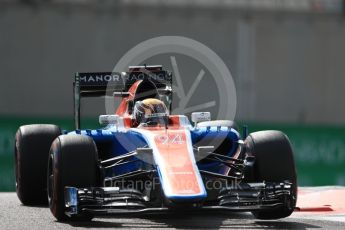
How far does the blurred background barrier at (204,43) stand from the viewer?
39.3m

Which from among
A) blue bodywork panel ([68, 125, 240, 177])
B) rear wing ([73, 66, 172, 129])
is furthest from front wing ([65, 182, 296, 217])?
rear wing ([73, 66, 172, 129])

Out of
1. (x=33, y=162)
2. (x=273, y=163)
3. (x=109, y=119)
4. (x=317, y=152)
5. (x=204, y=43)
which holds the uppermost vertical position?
(x=204, y=43)

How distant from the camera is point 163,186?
11266mm

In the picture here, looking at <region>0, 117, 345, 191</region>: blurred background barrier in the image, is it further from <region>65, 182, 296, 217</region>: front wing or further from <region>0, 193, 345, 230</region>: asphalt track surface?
<region>65, 182, 296, 217</region>: front wing

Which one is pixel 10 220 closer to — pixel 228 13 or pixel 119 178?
pixel 119 178

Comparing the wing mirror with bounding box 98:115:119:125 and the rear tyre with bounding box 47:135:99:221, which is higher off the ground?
the wing mirror with bounding box 98:115:119:125

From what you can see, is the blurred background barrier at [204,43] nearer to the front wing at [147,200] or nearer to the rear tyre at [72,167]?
the rear tyre at [72,167]

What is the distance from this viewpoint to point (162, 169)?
11578 millimetres

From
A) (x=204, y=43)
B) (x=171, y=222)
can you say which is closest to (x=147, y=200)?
(x=171, y=222)

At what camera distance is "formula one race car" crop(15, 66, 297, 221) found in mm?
11531

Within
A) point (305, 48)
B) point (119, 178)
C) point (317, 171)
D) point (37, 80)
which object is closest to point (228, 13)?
point (305, 48)

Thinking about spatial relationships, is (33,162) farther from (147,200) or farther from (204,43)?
(204,43)

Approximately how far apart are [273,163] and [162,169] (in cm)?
152

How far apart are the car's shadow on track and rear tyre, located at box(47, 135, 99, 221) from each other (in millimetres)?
323
